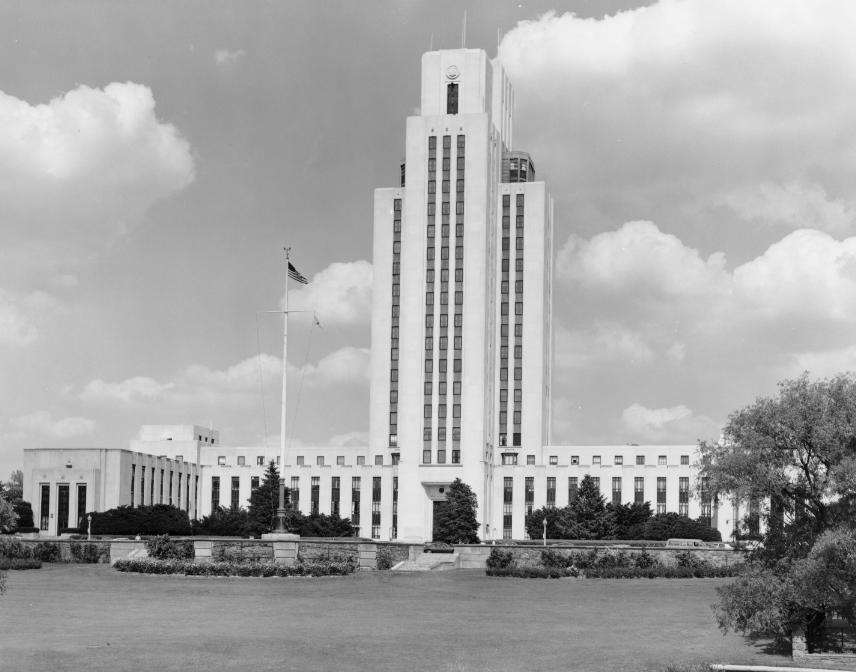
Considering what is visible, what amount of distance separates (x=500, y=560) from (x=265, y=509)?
50164mm

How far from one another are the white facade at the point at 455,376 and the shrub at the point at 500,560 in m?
69.5

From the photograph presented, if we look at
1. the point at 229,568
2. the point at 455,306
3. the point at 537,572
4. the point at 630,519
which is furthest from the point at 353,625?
the point at 455,306

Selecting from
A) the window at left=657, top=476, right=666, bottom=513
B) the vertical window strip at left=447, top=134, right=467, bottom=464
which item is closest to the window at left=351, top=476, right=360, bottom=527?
the vertical window strip at left=447, top=134, right=467, bottom=464

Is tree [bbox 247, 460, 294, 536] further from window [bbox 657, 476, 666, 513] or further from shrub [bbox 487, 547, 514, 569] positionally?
window [bbox 657, 476, 666, 513]

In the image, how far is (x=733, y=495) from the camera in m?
31.0

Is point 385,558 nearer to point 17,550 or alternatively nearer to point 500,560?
point 500,560

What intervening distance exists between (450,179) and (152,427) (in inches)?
2701

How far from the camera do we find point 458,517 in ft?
387

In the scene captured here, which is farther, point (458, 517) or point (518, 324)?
point (518, 324)

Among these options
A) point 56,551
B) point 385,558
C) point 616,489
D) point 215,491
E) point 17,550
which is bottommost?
point 385,558

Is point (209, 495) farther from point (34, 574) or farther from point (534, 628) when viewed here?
point (534, 628)

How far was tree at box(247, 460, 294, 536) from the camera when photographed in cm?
10194

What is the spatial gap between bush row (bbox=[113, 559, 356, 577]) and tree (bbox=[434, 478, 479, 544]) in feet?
190

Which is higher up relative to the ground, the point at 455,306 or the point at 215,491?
the point at 455,306
